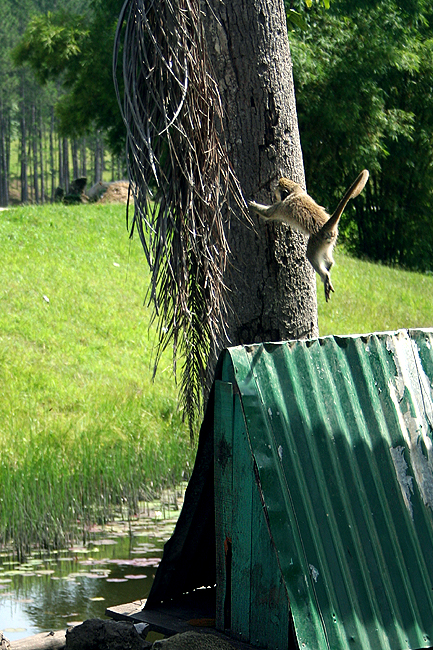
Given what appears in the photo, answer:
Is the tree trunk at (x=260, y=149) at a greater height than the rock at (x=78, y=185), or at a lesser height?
lesser

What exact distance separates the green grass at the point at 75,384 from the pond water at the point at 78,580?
0.33 meters

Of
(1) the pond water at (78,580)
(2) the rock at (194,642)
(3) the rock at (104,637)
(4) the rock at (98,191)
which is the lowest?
(1) the pond water at (78,580)

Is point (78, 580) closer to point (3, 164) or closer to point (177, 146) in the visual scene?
point (177, 146)

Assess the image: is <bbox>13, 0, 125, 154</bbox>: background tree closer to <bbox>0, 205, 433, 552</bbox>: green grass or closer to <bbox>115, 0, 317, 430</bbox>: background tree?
<bbox>0, 205, 433, 552</bbox>: green grass

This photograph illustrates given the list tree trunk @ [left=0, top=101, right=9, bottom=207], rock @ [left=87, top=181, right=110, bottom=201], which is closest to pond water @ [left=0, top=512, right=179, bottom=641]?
rock @ [left=87, top=181, right=110, bottom=201]

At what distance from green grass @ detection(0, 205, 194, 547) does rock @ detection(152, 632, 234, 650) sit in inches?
78.8

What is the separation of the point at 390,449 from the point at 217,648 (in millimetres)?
1354


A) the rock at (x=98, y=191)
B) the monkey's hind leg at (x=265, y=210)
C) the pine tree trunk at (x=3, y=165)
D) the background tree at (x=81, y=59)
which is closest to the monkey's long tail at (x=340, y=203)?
the monkey's hind leg at (x=265, y=210)

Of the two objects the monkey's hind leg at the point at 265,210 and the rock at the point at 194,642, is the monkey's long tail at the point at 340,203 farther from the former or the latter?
the rock at the point at 194,642

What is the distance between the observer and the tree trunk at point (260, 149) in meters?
4.84

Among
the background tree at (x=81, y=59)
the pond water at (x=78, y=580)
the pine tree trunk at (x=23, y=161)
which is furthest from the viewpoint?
the pine tree trunk at (x=23, y=161)

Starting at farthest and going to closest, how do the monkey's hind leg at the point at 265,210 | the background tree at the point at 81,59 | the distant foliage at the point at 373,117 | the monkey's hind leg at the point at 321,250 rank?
the background tree at the point at 81,59 < the distant foliage at the point at 373,117 < the monkey's hind leg at the point at 265,210 < the monkey's hind leg at the point at 321,250

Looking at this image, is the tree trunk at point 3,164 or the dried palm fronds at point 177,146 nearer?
the dried palm fronds at point 177,146

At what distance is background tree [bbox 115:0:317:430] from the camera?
415cm
